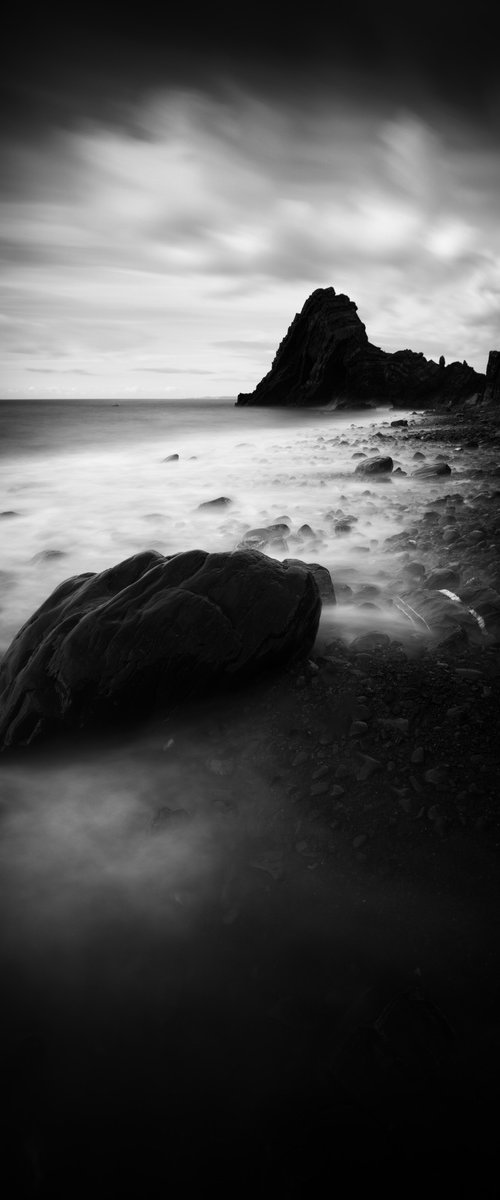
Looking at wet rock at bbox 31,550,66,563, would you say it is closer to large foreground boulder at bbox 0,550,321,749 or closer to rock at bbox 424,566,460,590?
large foreground boulder at bbox 0,550,321,749

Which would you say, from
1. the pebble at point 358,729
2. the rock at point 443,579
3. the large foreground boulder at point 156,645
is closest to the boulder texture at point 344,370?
the rock at point 443,579

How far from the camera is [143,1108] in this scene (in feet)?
6.66

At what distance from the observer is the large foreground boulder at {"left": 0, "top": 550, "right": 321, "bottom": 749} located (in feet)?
12.9

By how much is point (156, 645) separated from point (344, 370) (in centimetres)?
6749

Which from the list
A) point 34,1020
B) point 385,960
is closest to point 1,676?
point 34,1020

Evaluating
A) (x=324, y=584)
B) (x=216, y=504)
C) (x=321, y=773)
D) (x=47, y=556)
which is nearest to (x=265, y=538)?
(x=324, y=584)

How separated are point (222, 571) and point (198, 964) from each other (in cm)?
270

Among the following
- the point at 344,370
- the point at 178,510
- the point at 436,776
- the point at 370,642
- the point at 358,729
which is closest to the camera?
the point at 436,776

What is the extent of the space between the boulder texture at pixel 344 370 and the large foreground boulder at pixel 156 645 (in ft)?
189

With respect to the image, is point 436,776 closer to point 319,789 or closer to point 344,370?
point 319,789

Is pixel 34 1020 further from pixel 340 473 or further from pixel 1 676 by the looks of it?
pixel 340 473

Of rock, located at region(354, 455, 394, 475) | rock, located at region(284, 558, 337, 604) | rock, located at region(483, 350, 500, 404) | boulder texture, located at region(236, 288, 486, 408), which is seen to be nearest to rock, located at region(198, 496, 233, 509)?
rock, located at region(354, 455, 394, 475)

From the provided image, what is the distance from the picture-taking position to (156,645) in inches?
156

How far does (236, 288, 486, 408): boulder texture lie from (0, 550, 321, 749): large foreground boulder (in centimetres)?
5748
